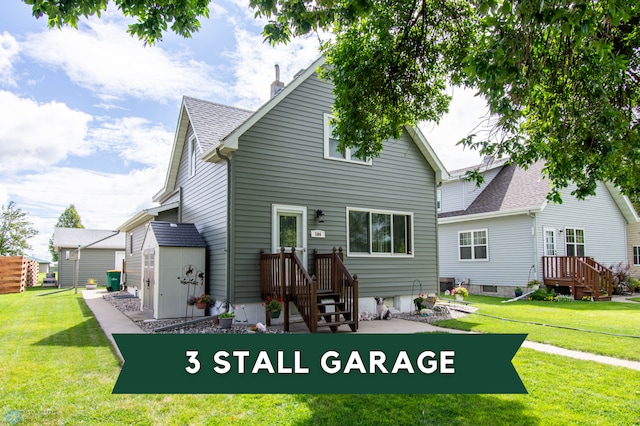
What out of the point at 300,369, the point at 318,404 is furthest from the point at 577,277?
the point at 318,404

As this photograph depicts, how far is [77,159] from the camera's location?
20172 mm

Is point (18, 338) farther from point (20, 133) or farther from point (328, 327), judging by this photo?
point (20, 133)

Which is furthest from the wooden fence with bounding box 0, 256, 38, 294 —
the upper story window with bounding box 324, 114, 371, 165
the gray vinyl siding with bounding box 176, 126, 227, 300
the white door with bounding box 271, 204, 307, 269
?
the upper story window with bounding box 324, 114, 371, 165

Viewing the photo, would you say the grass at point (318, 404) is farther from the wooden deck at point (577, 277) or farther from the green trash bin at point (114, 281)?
the green trash bin at point (114, 281)

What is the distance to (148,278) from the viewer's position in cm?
1165

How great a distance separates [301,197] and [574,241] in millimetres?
13878

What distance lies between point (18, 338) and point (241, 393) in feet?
19.0

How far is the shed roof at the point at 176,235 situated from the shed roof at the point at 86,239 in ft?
58.8

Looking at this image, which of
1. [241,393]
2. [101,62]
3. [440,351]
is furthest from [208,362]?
[101,62]

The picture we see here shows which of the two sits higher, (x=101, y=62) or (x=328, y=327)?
(x=101, y=62)

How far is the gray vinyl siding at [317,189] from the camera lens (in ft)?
32.0

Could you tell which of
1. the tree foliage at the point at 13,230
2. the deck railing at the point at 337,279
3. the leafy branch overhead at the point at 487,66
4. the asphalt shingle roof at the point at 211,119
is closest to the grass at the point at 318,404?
the leafy branch overhead at the point at 487,66

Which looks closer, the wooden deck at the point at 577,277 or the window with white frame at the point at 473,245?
the wooden deck at the point at 577,277

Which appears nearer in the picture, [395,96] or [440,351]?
[440,351]
